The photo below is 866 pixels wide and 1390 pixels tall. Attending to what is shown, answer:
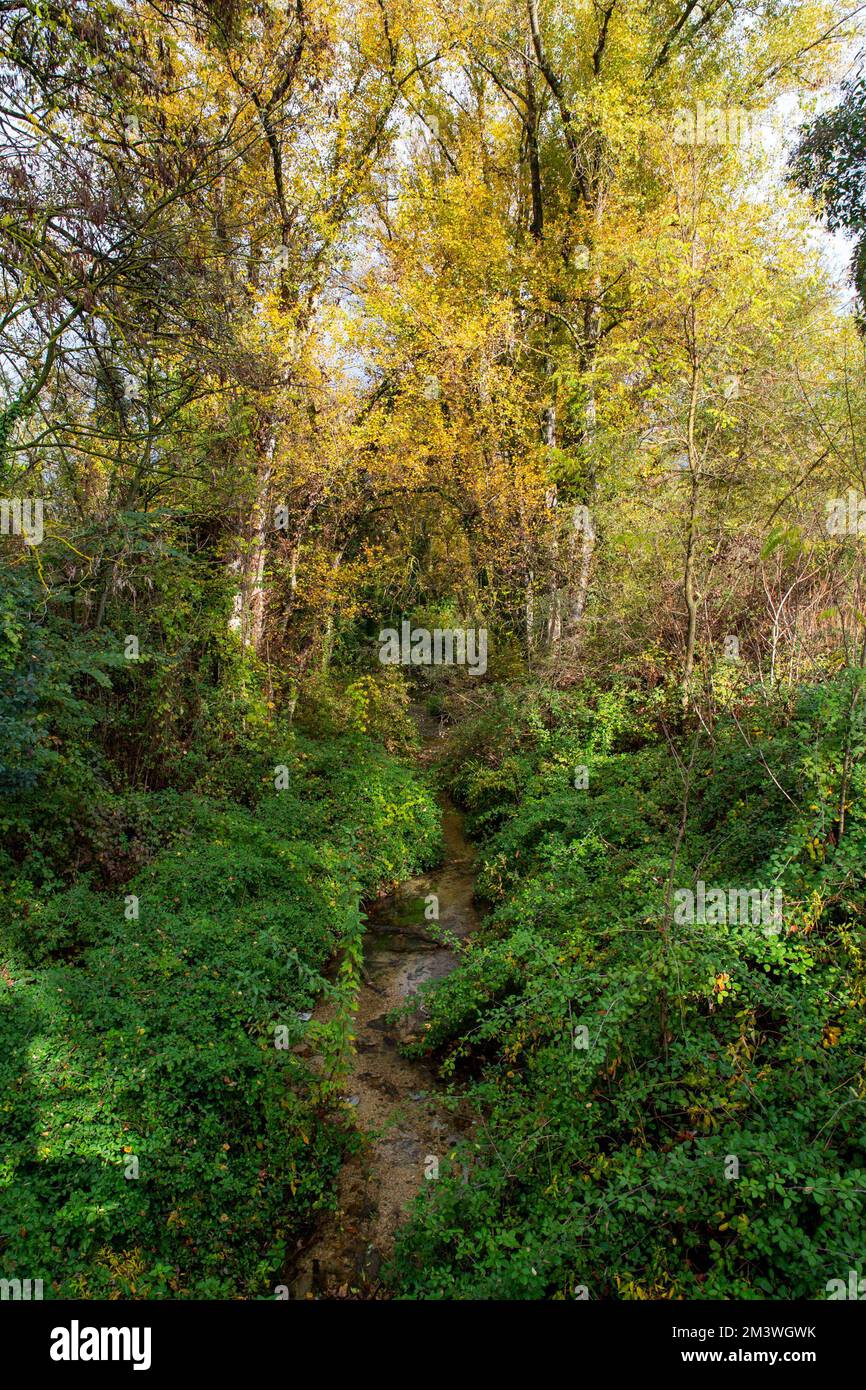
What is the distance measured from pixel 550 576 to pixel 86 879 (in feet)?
30.6

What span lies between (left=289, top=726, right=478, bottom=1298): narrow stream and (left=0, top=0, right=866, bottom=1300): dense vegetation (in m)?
0.21

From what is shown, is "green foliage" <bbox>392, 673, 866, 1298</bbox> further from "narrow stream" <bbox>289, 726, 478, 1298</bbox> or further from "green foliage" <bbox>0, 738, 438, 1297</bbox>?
"green foliage" <bbox>0, 738, 438, 1297</bbox>

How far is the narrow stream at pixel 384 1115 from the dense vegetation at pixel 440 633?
0.21 metres

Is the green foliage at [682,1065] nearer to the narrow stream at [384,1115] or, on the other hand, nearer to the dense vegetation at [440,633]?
the dense vegetation at [440,633]

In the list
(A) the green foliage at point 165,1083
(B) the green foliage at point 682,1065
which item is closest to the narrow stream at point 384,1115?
(A) the green foliage at point 165,1083

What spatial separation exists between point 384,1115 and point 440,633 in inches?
422

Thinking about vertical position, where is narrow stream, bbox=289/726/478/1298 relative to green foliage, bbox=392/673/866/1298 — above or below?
below

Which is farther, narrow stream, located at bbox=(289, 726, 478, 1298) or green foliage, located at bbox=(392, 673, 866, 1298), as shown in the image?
narrow stream, located at bbox=(289, 726, 478, 1298)

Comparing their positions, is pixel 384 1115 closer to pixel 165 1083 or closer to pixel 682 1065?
pixel 165 1083

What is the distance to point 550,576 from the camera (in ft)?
42.3

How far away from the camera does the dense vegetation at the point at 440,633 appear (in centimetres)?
385

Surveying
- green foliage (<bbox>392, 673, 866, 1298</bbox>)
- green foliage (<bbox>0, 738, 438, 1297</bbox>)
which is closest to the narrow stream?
green foliage (<bbox>0, 738, 438, 1297</bbox>)

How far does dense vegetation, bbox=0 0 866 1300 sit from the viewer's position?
3.85 metres
